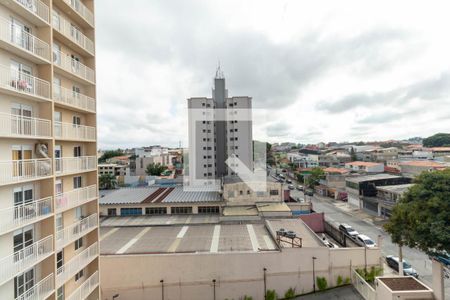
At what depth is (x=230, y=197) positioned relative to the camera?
71.5ft

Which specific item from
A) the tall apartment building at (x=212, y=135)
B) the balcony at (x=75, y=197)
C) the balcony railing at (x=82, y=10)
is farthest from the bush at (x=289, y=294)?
the tall apartment building at (x=212, y=135)

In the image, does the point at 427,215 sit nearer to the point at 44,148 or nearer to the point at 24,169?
the point at 44,148

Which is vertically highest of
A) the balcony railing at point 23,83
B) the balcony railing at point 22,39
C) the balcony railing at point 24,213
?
the balcony railing at point 22,39

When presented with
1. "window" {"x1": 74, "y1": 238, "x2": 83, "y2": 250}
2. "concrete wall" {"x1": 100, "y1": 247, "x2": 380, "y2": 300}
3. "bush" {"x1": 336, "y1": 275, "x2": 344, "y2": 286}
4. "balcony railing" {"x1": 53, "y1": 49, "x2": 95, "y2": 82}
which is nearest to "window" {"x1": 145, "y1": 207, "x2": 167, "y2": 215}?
"concrete wall" {"x1": 100, "y1": 247, "x2": 380, "y2": 300}

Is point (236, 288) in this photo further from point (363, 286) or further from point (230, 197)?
point (230, 197)

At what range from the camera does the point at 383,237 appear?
21.4m

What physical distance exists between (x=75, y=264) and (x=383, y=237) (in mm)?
23479

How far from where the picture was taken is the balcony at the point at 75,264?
8.88 meters

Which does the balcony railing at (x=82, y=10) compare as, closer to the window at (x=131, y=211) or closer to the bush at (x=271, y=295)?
the window at (x=131, y=211)

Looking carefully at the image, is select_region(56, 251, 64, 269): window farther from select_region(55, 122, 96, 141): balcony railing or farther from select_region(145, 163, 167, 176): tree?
select_region(145, 163, 167, 176): tree

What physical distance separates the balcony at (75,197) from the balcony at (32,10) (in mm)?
5963

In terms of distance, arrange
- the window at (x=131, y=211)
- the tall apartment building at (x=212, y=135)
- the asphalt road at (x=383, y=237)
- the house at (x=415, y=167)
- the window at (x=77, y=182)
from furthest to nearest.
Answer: the tall apartment building at (x=212, y=135) → the house at (x=415, y=167) → the window at (x=131, y=211) → the asphalt road at (x=383, y=237) → the window at (x=77, y=182)

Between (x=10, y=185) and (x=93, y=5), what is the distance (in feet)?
28.0

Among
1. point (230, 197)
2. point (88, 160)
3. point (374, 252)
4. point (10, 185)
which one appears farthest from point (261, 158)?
point (10, 185)
